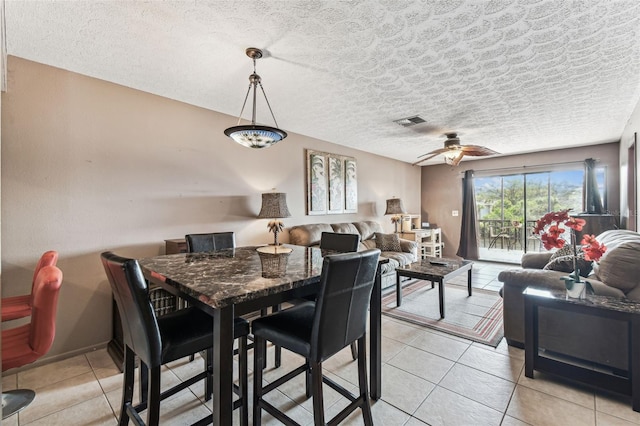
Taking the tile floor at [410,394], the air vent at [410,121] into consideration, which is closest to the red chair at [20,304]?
the tile floor at [410,394]

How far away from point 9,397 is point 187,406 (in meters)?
1.20

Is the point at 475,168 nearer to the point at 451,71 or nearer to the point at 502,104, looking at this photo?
the point at 502,104

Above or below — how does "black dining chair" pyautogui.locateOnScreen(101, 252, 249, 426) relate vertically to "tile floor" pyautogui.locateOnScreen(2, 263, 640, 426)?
above

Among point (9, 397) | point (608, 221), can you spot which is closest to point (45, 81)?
point (9, 397)

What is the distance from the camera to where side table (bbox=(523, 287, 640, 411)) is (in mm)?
1839

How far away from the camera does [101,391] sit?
2062 millimetres

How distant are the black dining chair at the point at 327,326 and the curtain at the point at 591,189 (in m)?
5.65

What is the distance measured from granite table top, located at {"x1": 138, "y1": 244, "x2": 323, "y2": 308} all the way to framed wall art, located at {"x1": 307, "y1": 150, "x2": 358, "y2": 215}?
2.57m

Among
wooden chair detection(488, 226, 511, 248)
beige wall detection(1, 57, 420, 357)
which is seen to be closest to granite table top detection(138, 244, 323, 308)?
beige wall detection(1, 57, 420, 357)

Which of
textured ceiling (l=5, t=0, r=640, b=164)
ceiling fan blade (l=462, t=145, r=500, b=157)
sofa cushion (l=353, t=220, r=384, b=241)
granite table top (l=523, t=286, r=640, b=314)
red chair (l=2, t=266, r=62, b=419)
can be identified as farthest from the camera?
sofa cushion (l=353, t=220, r=384, b=241)

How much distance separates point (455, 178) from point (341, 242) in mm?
5646

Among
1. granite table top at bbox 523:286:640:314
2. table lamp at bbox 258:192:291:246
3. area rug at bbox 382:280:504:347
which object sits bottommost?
area rug at bbox 382:280:504:347

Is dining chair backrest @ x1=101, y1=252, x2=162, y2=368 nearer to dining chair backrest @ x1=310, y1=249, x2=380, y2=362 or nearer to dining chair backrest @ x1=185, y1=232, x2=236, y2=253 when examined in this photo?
dining chair backrest @ x1=310, y1=249, x2=380, y2=362

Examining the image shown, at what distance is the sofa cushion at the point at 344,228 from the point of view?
470cm
